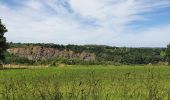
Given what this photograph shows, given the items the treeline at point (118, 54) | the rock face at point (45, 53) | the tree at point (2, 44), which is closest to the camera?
the tree at point (2, 44)

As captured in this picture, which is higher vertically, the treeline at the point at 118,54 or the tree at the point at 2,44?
the tree at the point at 2,44

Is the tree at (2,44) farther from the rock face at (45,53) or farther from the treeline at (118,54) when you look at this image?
the rock face at (45,53)

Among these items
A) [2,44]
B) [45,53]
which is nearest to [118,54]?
[45,53]

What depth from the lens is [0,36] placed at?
70250mm

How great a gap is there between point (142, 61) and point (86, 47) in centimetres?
4810

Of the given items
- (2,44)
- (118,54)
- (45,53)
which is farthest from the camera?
(45,53)

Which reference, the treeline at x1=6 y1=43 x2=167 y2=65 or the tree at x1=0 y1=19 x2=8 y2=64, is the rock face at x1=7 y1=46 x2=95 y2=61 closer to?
the treeline at x1=6 y1=43 x2=167 y2=65

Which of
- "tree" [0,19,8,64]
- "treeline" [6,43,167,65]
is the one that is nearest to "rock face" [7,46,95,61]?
"treeline" [6,43,167,65]

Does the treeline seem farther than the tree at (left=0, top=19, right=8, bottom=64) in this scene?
Yes

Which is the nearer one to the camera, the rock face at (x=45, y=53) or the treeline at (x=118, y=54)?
the treeline at (x=118, y=54)

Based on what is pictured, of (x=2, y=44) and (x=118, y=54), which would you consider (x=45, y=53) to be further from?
(x=2, y=44)

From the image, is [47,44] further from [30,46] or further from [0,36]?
[0,36]

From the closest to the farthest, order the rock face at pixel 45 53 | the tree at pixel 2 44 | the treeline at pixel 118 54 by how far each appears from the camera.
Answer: the tree at pixel 2 44 → the treeline at pixel 118 54 → the rock face at pixel 45 53

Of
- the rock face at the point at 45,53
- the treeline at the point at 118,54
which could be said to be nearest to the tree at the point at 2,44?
the treeline at the point at 118,54
